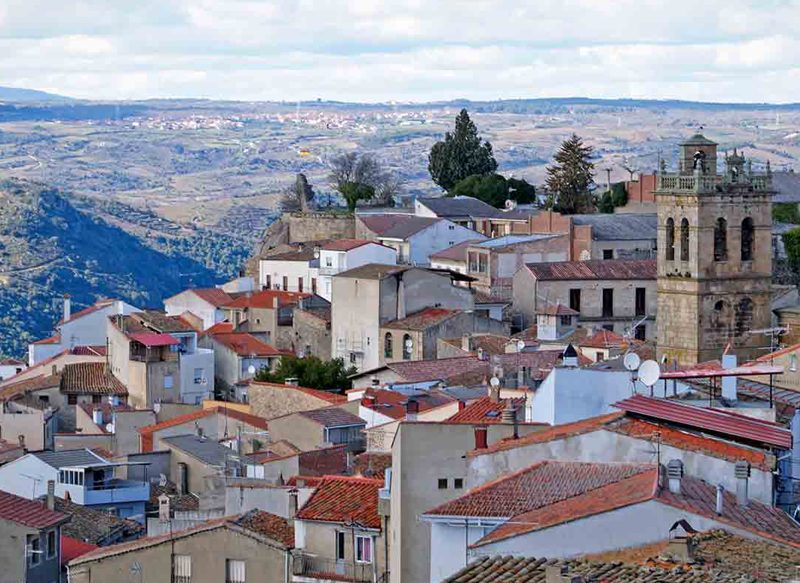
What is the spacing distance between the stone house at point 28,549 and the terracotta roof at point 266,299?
116ft

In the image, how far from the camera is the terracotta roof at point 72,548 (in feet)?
113

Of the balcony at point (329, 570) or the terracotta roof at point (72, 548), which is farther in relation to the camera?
the terracotta roof at point (72, 548)

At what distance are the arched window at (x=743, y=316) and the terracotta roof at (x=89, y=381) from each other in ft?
50.4

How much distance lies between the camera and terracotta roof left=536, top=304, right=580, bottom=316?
6047 cm

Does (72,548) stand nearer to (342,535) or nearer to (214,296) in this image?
(342,535)

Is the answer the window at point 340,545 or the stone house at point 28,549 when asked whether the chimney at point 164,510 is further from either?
the window at point 340,545

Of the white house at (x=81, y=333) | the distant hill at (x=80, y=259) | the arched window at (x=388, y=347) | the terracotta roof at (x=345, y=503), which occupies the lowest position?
the distant hill at (x=80, y=259)

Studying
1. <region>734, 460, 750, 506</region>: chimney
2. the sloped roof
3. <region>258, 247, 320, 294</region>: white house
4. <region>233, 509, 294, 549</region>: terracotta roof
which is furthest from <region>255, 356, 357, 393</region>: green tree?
<region>734, 460, 750, 506</region>: chimney

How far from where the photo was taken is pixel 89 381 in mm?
61531

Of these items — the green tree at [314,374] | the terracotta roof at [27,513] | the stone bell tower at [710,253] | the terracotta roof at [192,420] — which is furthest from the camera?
the stone bell tower at [710,253]

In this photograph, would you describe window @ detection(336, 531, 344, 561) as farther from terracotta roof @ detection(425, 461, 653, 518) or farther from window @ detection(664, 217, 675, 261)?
window @ detection(664, 217, 675, 261)

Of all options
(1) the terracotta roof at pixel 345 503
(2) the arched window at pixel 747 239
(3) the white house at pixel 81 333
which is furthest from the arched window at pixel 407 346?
(1) the terracotta roof at pixel 345 503

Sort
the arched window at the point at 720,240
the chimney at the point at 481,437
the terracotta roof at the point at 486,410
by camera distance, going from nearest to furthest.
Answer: the chimney at the point at 481,437, the terracotta roof at the point at 486,410, the arched window at the point at 720,240

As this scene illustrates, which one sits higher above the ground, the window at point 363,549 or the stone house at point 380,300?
the window at point 363,549
